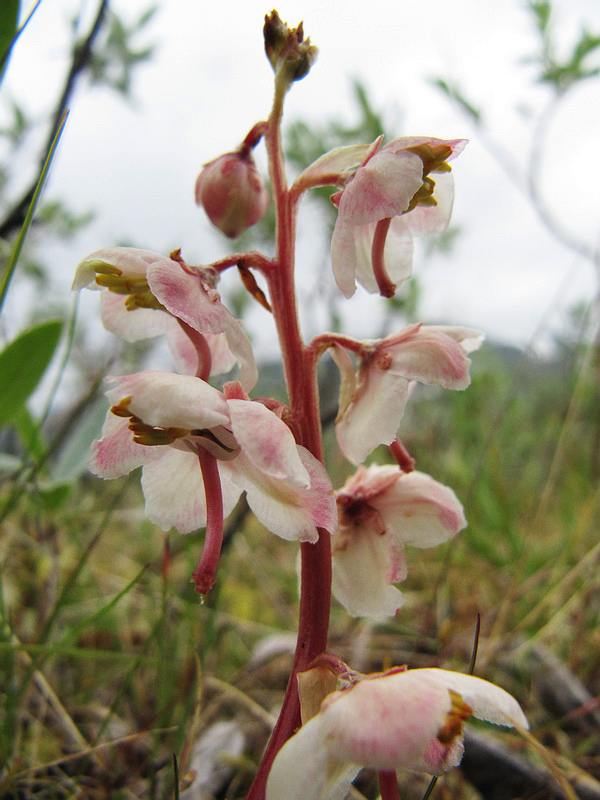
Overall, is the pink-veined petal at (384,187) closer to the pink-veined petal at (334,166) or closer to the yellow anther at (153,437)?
the pink-veined petal at (334,166)

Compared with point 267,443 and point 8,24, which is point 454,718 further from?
point 8,24

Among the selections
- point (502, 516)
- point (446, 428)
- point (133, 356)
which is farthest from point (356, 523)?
point (446, 428)

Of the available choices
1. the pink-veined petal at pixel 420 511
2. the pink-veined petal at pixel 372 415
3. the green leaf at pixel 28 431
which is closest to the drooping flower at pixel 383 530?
the pink-veined petal at pixel 420 511

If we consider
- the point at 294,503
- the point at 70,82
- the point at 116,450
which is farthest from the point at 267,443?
the point at 70,82

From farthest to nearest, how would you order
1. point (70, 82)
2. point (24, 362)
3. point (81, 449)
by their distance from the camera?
point (81, 449)
point (70, 82)
point (24, 362)

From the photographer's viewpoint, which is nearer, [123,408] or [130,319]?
[123,408]

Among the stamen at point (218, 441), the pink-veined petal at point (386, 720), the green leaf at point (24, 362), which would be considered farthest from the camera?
the green leaf at point (24, 362)

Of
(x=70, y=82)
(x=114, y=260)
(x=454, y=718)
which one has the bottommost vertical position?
(x=454, y=718)
